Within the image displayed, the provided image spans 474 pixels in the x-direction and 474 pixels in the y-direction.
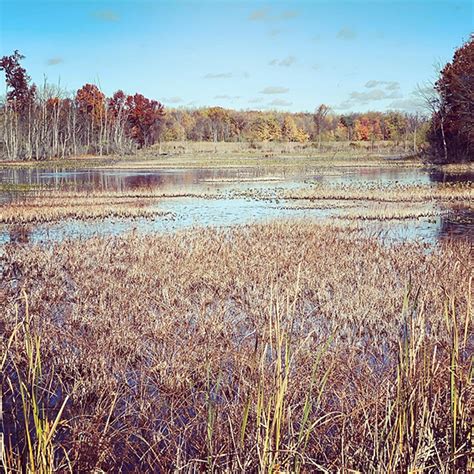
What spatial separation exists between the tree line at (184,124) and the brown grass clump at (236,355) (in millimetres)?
38675

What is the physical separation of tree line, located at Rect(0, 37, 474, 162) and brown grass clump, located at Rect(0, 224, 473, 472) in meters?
38.7

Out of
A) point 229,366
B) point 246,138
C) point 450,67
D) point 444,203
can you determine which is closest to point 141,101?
point 246,138

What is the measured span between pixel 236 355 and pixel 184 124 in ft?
425

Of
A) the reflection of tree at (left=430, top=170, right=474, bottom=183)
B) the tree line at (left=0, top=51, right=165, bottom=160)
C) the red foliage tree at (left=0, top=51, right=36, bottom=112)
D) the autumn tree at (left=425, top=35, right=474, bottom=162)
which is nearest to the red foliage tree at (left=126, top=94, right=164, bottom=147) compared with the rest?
the tree line at (left=0, top=51, right=165, bottom=160)

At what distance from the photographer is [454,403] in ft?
10.5

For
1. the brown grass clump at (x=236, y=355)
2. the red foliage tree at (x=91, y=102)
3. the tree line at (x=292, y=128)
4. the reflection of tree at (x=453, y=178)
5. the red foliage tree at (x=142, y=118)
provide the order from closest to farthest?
the brown grass clump at (x=236, y=355)
the reflection of tree at (x=453, y=178)
the red foliage tree at (x=91, y=102)
the red foliage tree at (x=142, y=118)
the tree line at (x=292, y=128)

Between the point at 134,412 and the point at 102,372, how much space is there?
856 millimetres

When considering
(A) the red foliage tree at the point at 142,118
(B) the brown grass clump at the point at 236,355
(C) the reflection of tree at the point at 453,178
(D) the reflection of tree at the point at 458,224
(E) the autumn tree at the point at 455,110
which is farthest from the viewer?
(A) the red foliage tree at the point at 142,118

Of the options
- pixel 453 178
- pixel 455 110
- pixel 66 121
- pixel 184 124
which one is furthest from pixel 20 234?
pixel 184 124

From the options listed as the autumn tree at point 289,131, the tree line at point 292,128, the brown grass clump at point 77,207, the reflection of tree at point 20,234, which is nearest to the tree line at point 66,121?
the tree line at point 292,128

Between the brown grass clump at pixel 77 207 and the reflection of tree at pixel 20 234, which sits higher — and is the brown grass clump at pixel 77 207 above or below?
above

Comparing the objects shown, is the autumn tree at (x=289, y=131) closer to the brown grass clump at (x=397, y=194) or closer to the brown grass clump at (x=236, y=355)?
the brown grass clump at (x=397, y=194)

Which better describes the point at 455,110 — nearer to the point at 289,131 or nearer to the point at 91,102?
the point at 91,102

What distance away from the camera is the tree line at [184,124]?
52531mm
